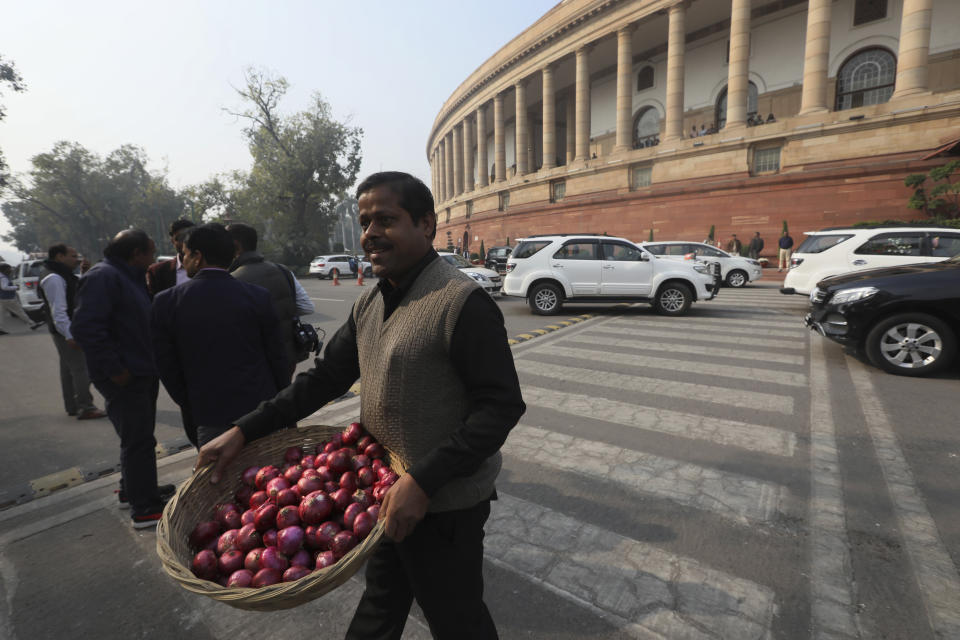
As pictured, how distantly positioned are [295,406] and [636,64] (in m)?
38.6

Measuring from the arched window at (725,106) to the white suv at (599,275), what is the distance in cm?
2205

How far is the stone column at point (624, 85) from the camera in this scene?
2797 centimetres

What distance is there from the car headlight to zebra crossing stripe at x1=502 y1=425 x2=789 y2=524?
4.19 m

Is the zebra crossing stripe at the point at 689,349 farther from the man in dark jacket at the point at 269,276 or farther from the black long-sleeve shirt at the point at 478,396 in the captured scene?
the black long-sleeve shirt at the point at 478,396

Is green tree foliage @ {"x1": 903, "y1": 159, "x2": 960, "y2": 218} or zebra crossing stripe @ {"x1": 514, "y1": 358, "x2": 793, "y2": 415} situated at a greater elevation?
green tree foliage @ {"x1": 903, "y1": 159, "x2": 960, "y2": 218}

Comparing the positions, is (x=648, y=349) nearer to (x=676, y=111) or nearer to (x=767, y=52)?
(x=676, y=111)

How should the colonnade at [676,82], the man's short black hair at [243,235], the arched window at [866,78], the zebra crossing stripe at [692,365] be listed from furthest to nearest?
1. the arched window at [866,78]
2. the colonnade at [676,82]
3. the zebra crossing stripe at [692,365]
4. the man's short black hair at [243,235]

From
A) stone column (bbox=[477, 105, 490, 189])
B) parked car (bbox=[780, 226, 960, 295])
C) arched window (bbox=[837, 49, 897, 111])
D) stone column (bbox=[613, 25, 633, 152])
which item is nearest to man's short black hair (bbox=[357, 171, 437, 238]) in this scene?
parked car (bbox=[780, 226, 960, 295])

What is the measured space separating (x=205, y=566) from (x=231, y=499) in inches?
17.3

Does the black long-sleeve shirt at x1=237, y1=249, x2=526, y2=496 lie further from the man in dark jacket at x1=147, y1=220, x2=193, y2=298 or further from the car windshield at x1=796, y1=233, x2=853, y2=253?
the car windshield at x1=796, y1=233, x2=853, y2=253

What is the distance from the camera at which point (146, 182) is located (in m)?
58.6

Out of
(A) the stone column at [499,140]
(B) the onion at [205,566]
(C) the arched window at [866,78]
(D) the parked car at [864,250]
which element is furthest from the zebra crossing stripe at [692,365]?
(A) the stone column at [499,140]

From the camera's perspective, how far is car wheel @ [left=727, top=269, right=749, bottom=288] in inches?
680

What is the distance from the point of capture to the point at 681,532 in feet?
9.19
